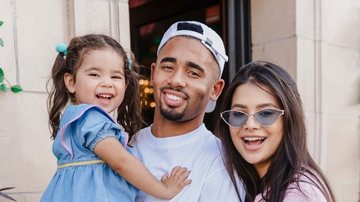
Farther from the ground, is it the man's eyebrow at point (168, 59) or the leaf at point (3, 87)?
the man's eyebrow at point (168, 59)

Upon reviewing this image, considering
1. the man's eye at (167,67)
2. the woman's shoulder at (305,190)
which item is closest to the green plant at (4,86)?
the man's eye at (167,67)

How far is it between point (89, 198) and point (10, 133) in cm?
131

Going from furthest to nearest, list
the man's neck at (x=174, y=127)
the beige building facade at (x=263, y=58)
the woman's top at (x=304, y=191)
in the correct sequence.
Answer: the beige building facade at (x=263, y=58) < the man's neck at (x=174, y=127) < the woman's top at (x=304, y=191)

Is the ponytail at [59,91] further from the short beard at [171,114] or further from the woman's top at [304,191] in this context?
the woman's top at [304,191]

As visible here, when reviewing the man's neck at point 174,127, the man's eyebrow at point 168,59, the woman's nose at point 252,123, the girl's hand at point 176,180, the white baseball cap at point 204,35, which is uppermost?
the white baseball cap at point 204,35

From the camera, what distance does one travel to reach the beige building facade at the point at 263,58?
10.1 feet

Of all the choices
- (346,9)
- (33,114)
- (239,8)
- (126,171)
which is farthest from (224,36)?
(126,171)

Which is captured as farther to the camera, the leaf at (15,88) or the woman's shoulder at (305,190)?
the leaf at (15,88)

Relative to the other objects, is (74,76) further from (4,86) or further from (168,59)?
(4,86)

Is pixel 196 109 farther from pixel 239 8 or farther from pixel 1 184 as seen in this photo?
pixel 239 8

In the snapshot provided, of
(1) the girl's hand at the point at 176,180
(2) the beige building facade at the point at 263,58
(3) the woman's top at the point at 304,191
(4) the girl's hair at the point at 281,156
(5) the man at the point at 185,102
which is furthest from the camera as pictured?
(2) the beige building facade at the point at 263,58

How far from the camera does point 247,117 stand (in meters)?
1.98

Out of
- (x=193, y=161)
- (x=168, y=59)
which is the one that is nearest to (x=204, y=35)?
(x=168, y=59)

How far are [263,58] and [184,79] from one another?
282 cm
